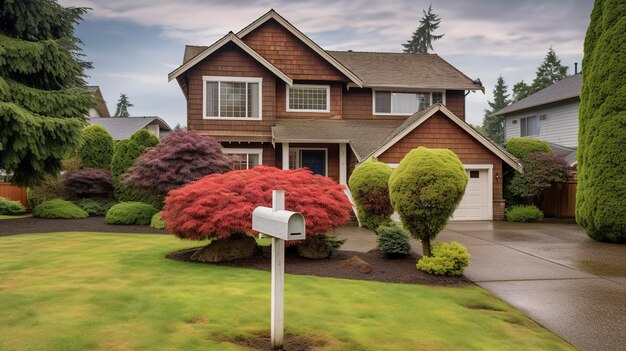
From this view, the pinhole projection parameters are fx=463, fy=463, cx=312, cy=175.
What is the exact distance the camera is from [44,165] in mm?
16547

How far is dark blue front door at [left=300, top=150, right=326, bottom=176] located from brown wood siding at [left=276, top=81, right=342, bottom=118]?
6.24 feet

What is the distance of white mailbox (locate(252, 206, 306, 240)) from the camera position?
13.9ft

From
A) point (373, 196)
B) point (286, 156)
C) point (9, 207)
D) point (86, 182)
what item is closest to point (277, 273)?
point (373, 196)

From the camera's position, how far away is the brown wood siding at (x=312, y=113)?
2167cm

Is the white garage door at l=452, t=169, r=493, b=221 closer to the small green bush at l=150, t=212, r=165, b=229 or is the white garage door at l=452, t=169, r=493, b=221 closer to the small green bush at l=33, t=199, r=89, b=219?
the small green bush at l=150, t=212, r=165, b=229

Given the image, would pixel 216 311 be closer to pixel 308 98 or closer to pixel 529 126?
pixel 308 98

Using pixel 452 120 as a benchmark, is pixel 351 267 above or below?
below

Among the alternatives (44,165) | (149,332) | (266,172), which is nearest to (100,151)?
(44,165)

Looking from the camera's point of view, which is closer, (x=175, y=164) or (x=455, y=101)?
(x=175, y=164)

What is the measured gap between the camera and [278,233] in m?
4.35

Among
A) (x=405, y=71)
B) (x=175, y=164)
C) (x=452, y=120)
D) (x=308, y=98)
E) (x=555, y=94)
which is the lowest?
(x=175, y=164)

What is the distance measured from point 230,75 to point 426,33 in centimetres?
4567

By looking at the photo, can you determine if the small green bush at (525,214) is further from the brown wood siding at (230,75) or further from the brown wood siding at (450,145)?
the brown wood siding at (230,75)

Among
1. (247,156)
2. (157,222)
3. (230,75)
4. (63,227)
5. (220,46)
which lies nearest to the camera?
(63,227)
